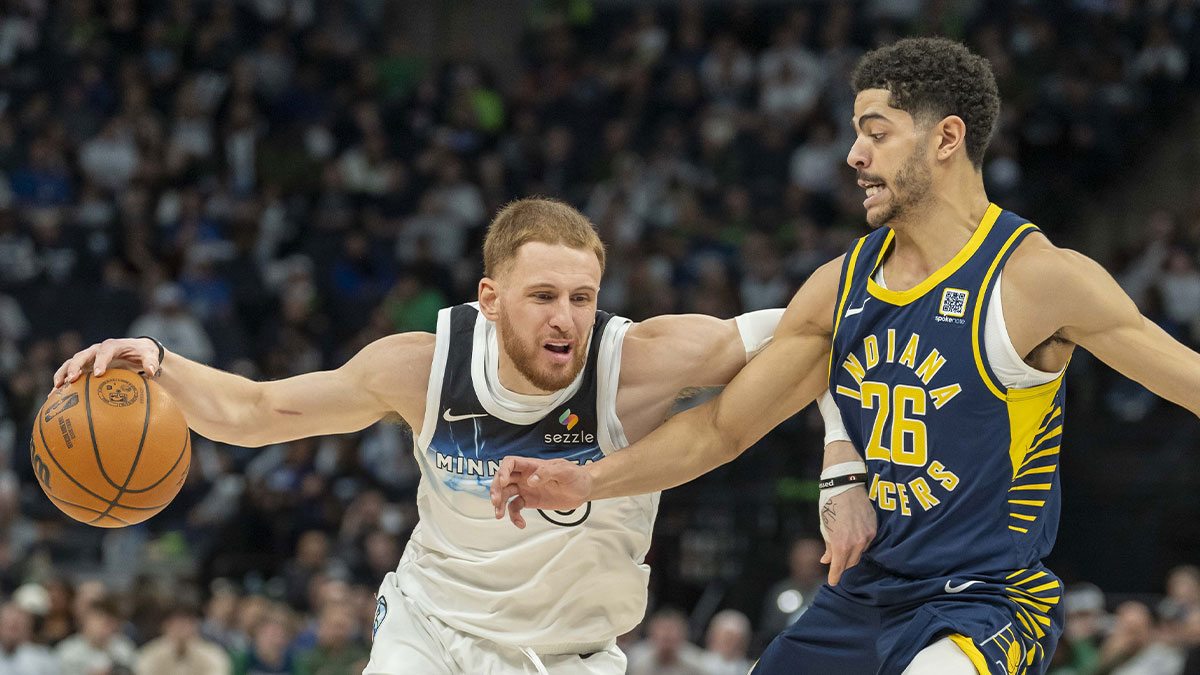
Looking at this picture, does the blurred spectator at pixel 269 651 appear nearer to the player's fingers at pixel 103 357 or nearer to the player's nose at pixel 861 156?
the player's fingers at pixel 103 357

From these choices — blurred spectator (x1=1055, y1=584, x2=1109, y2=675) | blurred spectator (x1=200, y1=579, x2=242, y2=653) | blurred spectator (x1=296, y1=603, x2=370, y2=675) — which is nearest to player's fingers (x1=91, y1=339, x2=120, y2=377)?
blurred spectator (x1=296, y1=603, x2=370, y2=675)

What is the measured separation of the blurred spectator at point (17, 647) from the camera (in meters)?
10.0

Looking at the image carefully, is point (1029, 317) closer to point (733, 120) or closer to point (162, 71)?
point (733, 120)

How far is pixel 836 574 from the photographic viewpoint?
4328 mm

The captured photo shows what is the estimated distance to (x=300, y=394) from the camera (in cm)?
480

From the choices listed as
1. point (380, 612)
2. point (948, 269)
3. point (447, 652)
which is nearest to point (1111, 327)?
point (948, 269)

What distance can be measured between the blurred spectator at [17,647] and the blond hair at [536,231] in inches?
271

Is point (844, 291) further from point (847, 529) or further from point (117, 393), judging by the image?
point (117, 393)

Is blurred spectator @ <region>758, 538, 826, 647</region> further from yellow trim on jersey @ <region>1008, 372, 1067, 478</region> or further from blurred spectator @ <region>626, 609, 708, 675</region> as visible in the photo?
yellow trim on jersey @ <region>1008, 372, 1067, 478</region>

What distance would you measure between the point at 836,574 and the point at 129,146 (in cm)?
1223

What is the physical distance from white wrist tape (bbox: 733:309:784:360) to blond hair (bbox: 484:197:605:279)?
0.56 m

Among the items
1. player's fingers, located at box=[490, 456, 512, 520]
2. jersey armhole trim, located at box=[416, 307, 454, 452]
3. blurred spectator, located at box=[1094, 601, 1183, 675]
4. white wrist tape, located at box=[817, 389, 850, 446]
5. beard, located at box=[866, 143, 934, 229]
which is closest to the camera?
player's fingers, located at box=[490, 456, 512, 520]

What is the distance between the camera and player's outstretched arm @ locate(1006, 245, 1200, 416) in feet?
12.9

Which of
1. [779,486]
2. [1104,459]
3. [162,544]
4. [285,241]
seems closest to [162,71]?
[285,241]
